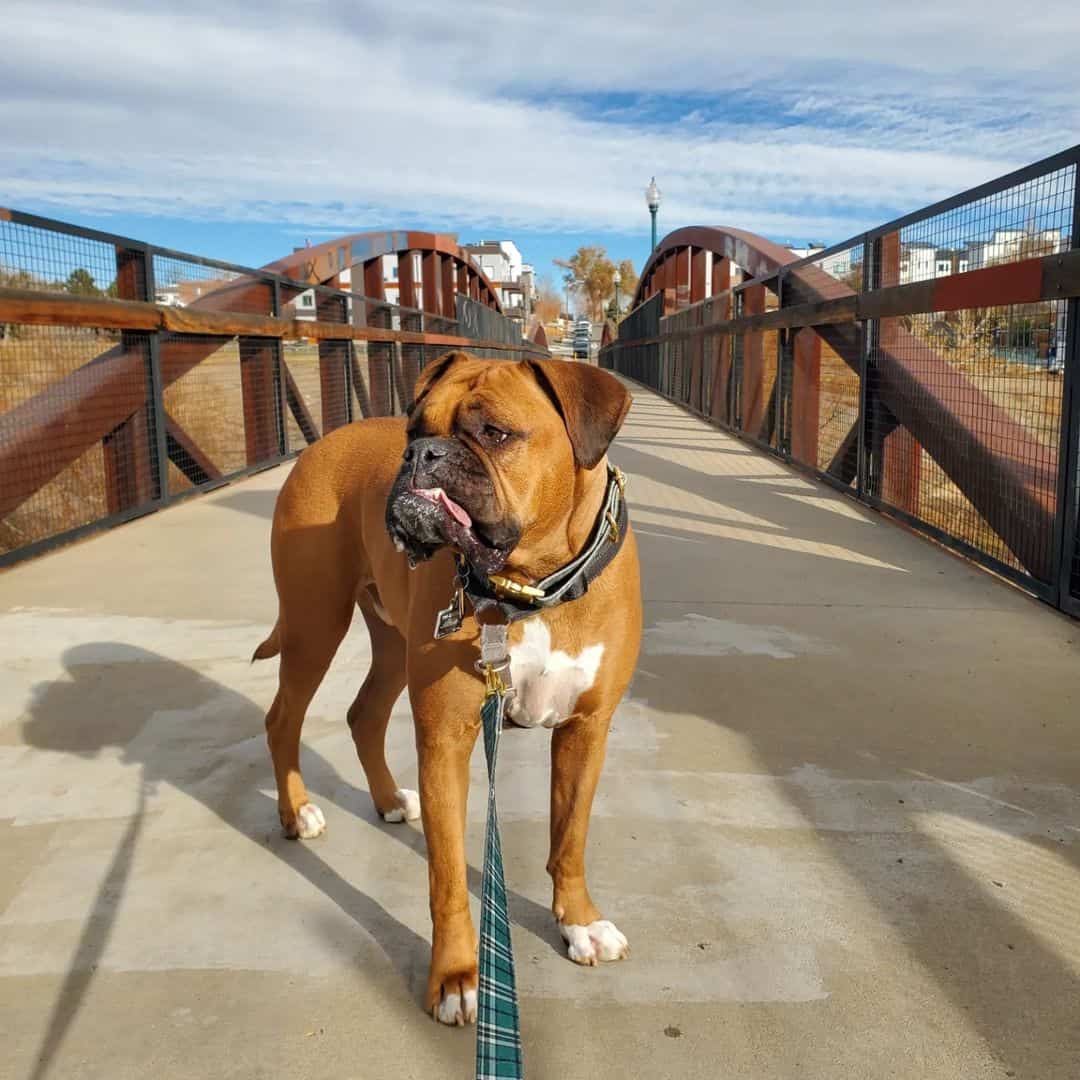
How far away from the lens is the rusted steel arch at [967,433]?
205 inches

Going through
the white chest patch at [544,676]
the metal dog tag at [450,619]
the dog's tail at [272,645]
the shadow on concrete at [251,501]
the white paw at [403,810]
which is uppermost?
the metal dog tag at [450,619]

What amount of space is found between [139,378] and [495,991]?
655 centimetres

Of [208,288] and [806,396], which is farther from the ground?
[208,288]

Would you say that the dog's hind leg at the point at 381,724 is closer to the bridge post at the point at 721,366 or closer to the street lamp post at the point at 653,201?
the bridge post at the point at 721,366

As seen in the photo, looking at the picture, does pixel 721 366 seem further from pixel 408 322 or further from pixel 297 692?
pixel 297 692

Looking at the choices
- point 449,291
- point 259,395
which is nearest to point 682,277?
point 449,291

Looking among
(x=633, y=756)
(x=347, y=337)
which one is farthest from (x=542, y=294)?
(x=633, y=756)

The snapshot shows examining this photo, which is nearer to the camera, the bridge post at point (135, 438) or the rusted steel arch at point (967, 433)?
the rusted steel arch at point (967, 433)

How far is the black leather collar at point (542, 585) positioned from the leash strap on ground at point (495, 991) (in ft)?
1.11

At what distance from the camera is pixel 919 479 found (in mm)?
7117

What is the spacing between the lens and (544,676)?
85.9 inches

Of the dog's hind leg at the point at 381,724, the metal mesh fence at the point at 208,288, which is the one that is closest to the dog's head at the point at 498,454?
the dog's hind leg at the point at 381,724

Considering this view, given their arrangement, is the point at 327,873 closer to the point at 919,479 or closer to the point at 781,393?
the point at 919,479

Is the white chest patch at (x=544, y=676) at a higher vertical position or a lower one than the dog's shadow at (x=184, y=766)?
higher
